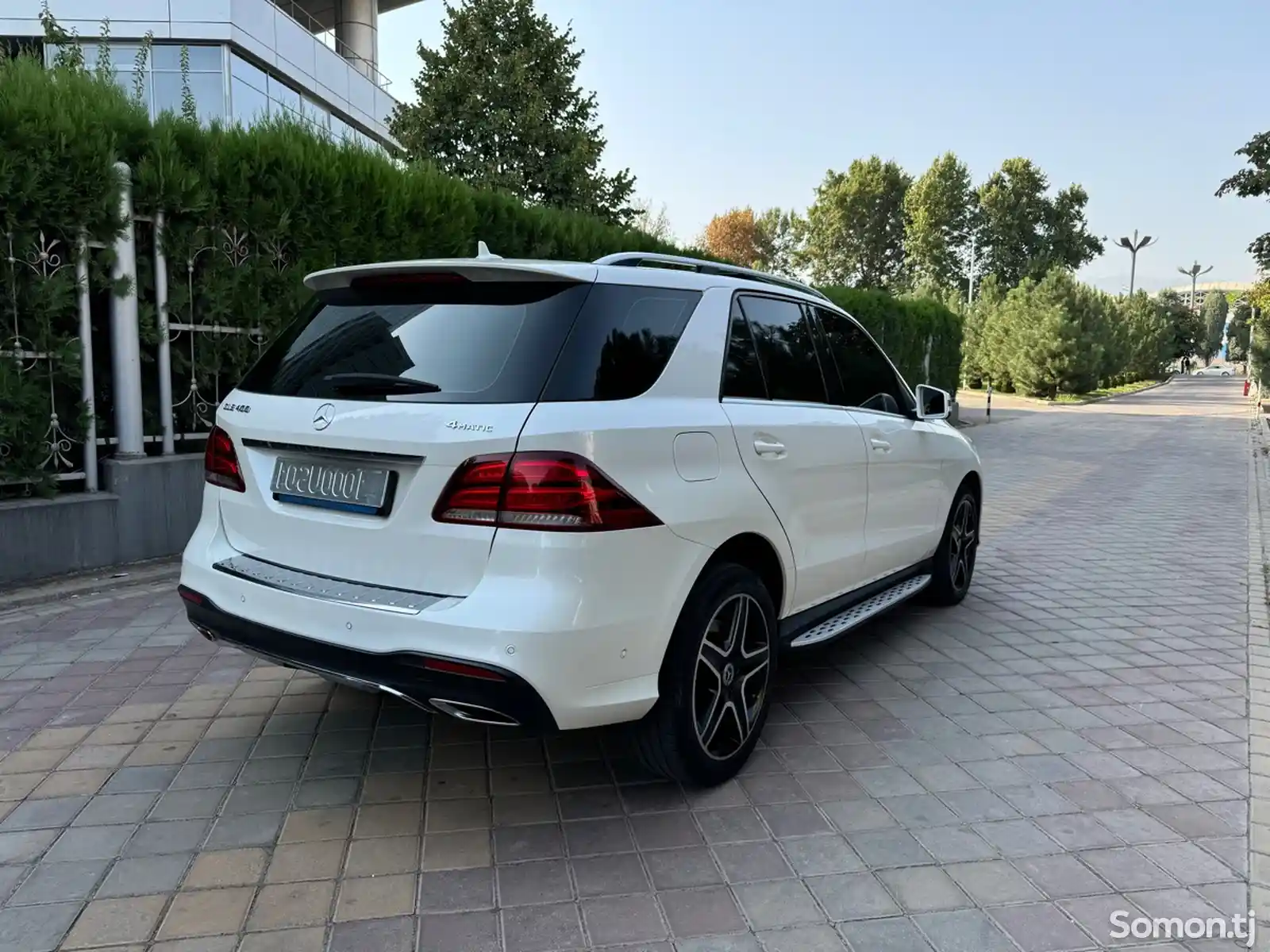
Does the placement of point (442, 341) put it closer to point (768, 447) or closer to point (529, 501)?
point (529, 501)

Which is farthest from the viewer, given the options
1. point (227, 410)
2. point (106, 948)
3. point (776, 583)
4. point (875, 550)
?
point (875, 550)

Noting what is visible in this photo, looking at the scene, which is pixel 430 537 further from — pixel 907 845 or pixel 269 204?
pixel 269 204

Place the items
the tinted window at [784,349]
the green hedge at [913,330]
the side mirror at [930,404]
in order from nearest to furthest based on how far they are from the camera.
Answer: the tinted window at [784,349] → the side mirror at [930,404] → the green hedge at [913,330]

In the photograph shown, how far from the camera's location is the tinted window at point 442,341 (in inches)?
112

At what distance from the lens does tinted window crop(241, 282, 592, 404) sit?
2.86 m

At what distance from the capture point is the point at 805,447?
3818mm

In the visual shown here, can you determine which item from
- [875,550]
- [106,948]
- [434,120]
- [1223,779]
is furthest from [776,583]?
[434,120]

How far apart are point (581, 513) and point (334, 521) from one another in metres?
0.85

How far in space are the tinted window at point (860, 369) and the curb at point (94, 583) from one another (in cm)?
460

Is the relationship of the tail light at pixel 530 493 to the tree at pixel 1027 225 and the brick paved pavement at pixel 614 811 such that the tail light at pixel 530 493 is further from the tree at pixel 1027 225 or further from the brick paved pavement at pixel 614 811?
the tree at pixel 1027 225

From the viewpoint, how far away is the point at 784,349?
400 cm

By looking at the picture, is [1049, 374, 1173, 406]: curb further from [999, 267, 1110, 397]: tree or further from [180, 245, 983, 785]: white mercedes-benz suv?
[180, 245, 983, 785]: white mercedes-benz suv

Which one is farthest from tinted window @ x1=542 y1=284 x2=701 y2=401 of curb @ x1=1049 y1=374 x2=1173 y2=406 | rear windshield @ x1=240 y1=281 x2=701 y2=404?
curb @ x1=1049 y1=374 x2=1173 y2=406

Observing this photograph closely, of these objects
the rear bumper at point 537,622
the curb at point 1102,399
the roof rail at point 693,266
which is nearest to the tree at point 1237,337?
the curb at point 1102,399
